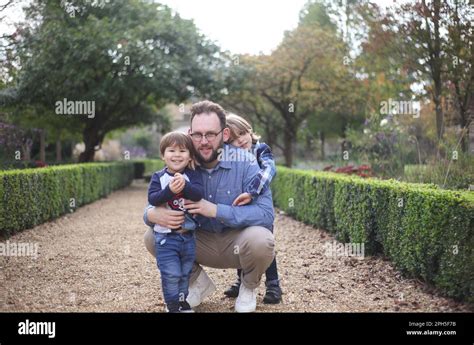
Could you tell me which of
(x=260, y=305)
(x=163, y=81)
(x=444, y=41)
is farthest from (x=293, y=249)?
(x=163, y=81)

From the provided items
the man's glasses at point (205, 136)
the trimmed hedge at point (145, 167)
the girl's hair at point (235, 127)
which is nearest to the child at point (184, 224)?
the man's glasses at point (205, 136)

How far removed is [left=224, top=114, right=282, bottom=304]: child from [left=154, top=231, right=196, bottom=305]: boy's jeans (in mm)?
513

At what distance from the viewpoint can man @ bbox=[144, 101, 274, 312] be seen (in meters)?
4.17

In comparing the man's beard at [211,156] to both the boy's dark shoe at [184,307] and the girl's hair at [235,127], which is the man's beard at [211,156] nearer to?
the girl's hair at [235,127]

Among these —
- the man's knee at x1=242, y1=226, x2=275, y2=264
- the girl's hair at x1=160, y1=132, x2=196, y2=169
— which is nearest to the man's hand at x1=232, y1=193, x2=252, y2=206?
the man's knee at x1=242, y1=226, x2=275, y2=264

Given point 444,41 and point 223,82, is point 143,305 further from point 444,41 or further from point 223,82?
point 223,82

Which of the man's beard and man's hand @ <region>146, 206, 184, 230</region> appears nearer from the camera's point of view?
man's hand @ <region>146, 206, 184, 230</region>

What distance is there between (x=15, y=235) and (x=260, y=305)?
5.10m

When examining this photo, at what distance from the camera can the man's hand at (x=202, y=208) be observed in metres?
4.04

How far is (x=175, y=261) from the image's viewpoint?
402cm

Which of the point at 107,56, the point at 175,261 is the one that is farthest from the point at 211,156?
the point at 107,56

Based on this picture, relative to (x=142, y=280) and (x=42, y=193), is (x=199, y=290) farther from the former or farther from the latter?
(x=42, y=193)

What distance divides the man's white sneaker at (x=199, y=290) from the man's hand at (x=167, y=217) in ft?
2.35

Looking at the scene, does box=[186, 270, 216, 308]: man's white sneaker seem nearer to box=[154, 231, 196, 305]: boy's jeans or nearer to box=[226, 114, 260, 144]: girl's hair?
box=[154, 231, 196, 305]: boy's jeans
